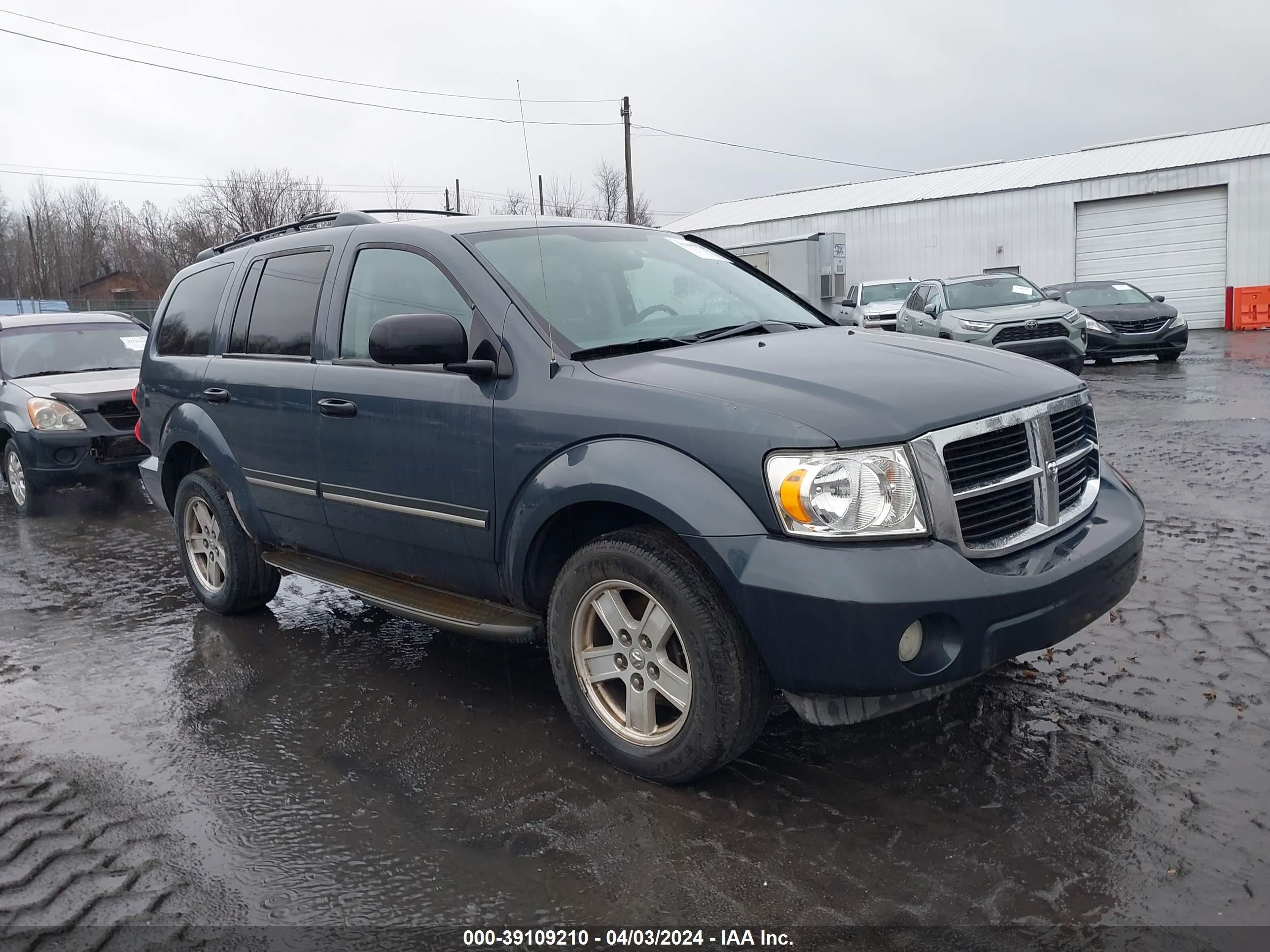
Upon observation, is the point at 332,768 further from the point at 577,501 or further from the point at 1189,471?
the point at 1189,471

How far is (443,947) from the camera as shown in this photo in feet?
8.36

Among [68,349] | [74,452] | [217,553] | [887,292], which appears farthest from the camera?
[887,292]

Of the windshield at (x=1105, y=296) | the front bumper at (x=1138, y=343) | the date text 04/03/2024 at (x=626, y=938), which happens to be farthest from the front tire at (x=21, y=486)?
the windshield at (x=1105, y=296)

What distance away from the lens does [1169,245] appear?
27516 mm

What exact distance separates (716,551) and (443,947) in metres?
1.26

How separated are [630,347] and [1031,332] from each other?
12.7 meters

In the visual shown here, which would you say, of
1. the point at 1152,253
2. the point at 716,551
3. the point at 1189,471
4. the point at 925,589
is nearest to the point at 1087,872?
the point at 925,589

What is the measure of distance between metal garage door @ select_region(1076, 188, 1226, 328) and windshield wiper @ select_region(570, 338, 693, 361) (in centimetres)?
2672

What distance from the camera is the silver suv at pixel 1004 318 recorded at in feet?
48.3

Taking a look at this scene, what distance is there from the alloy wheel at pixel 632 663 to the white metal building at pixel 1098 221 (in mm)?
24252

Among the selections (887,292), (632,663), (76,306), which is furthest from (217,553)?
(76,306)

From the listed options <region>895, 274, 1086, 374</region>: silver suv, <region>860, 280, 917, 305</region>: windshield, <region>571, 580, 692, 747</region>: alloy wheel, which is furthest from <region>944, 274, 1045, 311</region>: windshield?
<region>571, 580, 692, 747</region>: alloy wheel

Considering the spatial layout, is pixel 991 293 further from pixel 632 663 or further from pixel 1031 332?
pixel 632 663

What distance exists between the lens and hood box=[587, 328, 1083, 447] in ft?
9.72
